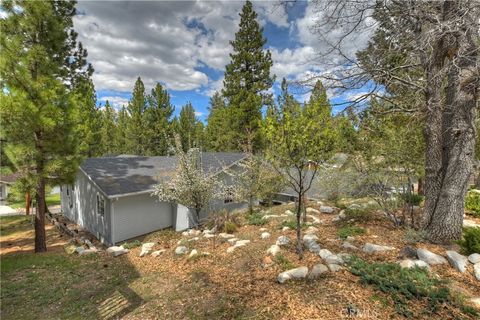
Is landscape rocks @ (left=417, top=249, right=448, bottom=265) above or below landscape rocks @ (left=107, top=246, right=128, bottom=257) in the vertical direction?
above

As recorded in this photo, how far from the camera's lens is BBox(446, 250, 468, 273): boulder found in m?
4.14

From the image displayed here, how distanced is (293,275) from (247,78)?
17989 millimetres

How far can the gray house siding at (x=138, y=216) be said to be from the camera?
35.1ft

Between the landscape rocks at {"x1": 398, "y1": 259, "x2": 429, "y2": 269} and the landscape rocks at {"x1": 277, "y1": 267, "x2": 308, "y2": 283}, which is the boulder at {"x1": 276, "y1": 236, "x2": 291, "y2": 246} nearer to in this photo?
the landscape rocks at {"x1": 277, "y1": 267, "x2": 308, "y2": 283}

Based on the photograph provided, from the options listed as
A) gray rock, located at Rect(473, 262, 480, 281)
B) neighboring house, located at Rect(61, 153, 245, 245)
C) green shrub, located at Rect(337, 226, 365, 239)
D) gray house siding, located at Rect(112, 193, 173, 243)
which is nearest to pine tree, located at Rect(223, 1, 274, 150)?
neighboring house, located at Rect(61, 153, 245, 245)

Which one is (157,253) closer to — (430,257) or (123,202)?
(123,202)

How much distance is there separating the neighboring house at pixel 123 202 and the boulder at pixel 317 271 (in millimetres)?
6010

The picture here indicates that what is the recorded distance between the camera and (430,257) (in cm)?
444

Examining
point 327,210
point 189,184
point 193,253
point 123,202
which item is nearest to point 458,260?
point 327,210

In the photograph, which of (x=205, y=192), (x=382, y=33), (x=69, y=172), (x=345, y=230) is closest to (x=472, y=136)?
(x=382, y=33)

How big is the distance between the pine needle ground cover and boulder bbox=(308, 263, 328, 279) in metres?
0.10

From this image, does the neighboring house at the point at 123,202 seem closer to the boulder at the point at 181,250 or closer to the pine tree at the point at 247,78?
the boulder at the point at 181,250

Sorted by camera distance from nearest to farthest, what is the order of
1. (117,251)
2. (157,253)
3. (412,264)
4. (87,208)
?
1. (412,264)
2. (157,253)
3. (117,251)
4. (87,208)

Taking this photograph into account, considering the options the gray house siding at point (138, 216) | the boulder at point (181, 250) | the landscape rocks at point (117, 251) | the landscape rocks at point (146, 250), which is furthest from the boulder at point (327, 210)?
the gray house siding at point (138, 216)
